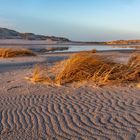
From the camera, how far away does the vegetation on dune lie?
8964mm

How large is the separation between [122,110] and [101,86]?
237 cm

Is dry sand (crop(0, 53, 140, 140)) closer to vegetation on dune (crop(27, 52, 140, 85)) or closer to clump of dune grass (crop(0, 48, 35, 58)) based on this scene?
vegetation on dune (crop(27, 52, 140, 85))

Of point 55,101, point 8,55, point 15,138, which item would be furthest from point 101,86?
point 8,55

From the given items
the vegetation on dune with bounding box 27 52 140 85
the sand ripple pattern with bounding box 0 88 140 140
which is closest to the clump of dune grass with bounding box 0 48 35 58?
the vegetation on dune with bounding box 27 52 140 85

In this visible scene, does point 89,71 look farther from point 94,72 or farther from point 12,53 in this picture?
point 12,53

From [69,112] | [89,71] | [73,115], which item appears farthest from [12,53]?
[73,115]

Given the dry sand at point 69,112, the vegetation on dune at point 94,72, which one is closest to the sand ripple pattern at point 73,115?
the dry sand at point 69,112

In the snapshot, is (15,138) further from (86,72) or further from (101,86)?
(86,72)

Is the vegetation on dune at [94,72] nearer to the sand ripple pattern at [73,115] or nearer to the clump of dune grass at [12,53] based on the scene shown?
the sand ripple pattern at [73,115]

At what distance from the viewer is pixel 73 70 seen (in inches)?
375

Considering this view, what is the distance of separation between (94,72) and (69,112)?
340 cm

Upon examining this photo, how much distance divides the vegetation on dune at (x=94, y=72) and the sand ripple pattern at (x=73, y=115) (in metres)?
1.02

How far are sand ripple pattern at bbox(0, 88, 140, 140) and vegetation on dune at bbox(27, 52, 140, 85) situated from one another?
40.2 inches

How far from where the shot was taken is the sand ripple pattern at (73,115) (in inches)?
195
